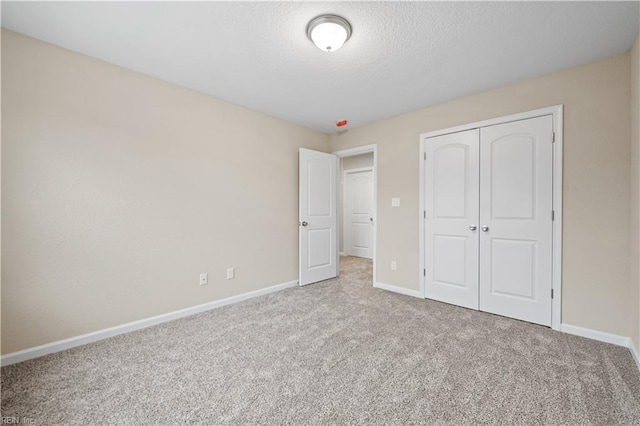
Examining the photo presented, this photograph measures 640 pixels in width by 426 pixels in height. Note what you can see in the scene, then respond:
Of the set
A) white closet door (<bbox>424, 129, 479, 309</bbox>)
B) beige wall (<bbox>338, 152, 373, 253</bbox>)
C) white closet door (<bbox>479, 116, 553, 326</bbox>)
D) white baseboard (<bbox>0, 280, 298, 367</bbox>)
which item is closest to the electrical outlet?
white baseboard (<bbox>0, 280, 298, 367</bbox>)

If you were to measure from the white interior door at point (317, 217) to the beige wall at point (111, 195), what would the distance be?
2.32 feet

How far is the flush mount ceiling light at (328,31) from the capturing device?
1749 millimetres

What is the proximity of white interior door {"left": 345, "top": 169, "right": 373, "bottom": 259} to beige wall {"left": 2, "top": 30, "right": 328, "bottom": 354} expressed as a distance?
327 cm

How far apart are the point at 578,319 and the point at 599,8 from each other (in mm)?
2339

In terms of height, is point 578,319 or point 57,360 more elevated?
point 578,319

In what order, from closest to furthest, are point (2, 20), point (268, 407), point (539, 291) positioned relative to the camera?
point (268, 407), point (2, 20), point (539, 291)

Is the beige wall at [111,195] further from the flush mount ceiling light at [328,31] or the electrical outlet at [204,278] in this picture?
the flush mount ceiling light at [328,31]

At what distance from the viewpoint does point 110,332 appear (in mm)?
2291

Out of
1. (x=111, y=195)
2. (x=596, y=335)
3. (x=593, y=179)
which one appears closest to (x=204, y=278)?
(x=111, y=195)

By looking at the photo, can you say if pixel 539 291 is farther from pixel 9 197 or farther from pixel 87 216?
pixel 9 197

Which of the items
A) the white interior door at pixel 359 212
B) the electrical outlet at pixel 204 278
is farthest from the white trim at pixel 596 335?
the white interior door at pixel 359 212

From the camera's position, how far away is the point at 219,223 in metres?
3.04

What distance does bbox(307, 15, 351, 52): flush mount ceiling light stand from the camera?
1.75 m

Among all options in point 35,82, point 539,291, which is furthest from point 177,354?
point 539,291
